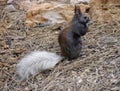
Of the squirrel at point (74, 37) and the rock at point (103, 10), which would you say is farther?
the rock at point (103, 10)

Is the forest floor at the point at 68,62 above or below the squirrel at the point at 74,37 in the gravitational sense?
below

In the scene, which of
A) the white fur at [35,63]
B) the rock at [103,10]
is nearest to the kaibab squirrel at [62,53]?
the white fur at [35,63]

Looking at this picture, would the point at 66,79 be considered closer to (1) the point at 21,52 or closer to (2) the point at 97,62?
(2) the point at 97,62

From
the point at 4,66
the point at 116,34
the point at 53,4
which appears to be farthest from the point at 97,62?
the point at 53,4

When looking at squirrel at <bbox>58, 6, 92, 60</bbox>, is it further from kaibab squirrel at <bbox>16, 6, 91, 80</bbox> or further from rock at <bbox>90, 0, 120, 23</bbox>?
rock at <bbox>90, 0, 120, 23</bbox>

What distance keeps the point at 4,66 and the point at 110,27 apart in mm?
1636

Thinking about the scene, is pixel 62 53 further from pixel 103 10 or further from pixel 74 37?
pixel 103 10

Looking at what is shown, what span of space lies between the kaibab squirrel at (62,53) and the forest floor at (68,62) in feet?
0.25

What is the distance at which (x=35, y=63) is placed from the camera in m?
4.41

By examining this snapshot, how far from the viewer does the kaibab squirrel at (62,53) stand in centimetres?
434

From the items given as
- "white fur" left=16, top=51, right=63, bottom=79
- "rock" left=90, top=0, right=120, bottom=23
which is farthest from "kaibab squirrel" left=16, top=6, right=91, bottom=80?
"rock" left=90, top=0, right=120, bottom=23

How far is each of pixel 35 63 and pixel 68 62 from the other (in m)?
0.42

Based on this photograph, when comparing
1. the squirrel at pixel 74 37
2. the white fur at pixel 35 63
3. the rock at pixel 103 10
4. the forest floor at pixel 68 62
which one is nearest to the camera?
the forest floor at pixel 68 62

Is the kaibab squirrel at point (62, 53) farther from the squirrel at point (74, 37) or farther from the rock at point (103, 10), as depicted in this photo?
the rock at point (103, 10)
